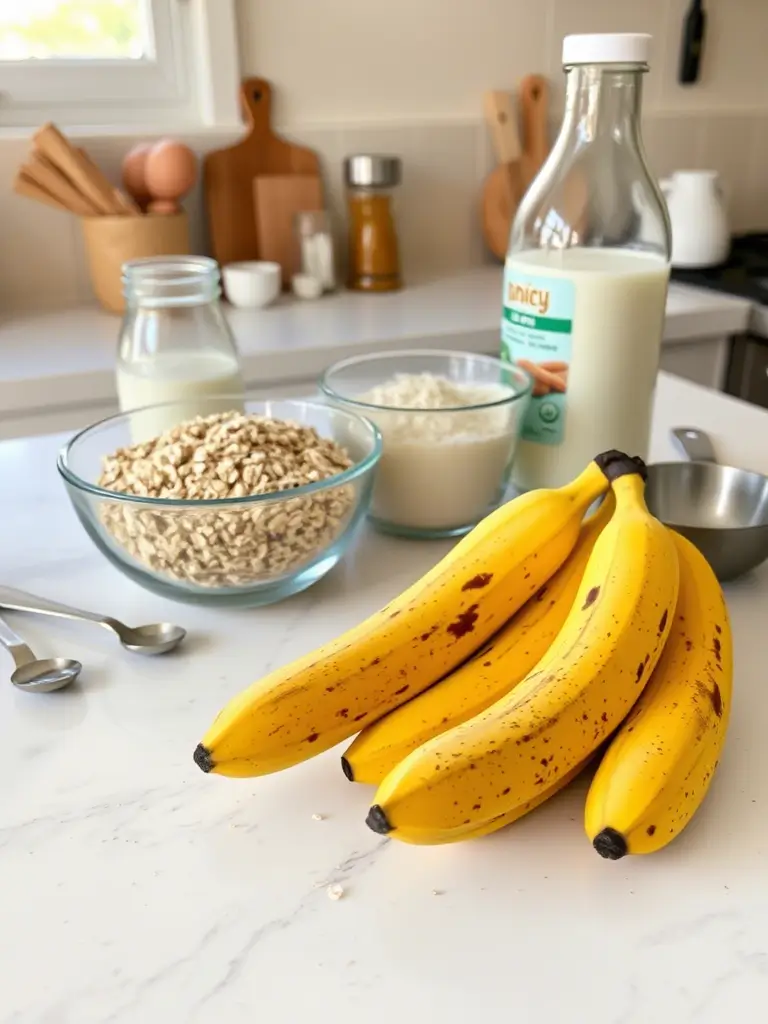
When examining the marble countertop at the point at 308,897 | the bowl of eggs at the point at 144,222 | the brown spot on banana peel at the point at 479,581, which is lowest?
the marble countertop at the point at 308,897

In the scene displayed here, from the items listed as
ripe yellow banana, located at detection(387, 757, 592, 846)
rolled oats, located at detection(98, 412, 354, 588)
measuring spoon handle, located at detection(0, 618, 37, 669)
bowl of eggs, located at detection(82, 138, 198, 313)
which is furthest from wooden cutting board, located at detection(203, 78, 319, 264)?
ripe yellow banana, located at detection(387, 757, 592, 846)

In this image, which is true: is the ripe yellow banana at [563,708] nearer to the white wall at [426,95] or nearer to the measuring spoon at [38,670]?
the measuring spoon at [38,670]

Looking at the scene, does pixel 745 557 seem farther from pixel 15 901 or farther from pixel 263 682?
pixel 15 901

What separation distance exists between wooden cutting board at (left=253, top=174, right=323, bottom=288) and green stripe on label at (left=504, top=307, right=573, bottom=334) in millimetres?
1144

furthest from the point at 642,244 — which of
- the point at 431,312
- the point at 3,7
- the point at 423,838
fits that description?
the point at 3,7

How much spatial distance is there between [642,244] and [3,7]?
145 cm

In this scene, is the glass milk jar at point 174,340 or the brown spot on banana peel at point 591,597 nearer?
the brown spot on banana peel at point 591,597

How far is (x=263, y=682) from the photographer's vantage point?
0.47 meters

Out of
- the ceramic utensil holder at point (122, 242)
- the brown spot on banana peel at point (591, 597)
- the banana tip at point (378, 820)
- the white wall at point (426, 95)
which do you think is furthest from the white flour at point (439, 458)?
the white wall at point (426, 95)

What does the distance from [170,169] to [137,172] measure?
94 mm

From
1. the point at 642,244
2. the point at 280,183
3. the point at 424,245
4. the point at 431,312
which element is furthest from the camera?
the point at 424,245

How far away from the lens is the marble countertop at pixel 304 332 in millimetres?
1297

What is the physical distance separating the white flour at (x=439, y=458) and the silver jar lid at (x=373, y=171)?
1113 millimetres

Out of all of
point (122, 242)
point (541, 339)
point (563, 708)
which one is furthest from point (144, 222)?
point (563, 708)
